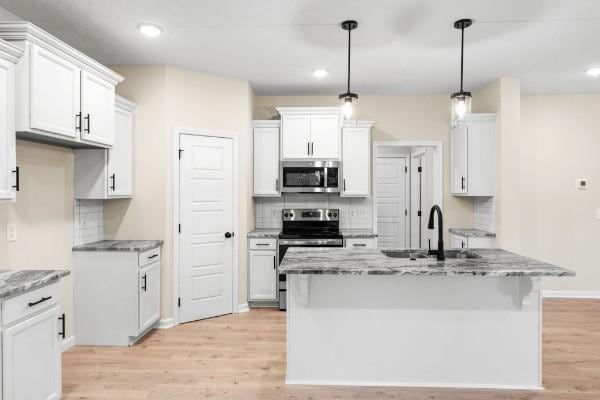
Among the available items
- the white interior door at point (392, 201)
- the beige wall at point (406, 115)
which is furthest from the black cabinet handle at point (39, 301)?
the white interior door at point (392, 201)

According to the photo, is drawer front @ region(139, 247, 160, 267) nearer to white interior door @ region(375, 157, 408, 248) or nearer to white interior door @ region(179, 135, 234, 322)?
white interior door @ region(179, 135, 234, 322)

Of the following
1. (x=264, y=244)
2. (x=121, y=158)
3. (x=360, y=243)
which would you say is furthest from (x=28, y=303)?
(x=360, y=243)

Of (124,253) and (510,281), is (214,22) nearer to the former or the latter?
(124,253)

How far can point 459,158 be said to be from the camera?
15.8ft

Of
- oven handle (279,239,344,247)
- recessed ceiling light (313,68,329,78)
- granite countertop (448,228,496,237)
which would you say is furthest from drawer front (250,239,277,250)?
granite countertop (448,228,496,237)

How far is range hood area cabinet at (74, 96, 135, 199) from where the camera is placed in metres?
3.47

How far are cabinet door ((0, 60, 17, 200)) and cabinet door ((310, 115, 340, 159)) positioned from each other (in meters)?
3.04

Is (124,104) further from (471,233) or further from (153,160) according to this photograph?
(471,233)

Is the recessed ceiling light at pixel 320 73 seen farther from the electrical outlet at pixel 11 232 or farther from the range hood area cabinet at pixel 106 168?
the electrical outlet at pixel 11 232

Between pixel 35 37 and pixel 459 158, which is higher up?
pixel 35 37

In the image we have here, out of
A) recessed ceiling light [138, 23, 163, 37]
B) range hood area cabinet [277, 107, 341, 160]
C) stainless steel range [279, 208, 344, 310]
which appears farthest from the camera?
stainless steel range [279, 208, 344, 310]

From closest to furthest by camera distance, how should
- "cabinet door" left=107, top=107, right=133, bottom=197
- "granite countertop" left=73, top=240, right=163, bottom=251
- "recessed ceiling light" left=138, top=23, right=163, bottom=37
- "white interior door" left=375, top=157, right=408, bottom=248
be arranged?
"recessed ceiling light" left=138, top=23, right=163, bottom=37 < "granite countertop" left=73, top=240, right=163, bottom=251 < "cabinet door" left=107, top=107, right=133, bottom=197 < "white interior door" left=375, top=157, right=408, bottom=248

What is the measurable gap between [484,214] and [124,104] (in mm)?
4178

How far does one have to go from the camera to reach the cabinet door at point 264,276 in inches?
180
